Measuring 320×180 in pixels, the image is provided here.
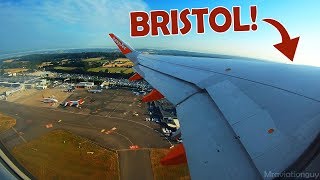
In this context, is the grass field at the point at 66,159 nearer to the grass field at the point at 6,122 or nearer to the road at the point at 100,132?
the road at the point at 100,132

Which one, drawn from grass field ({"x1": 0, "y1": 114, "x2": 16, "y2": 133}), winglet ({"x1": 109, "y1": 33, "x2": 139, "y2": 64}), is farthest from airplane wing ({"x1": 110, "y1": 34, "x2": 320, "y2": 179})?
grass field ({"x1": 0, "y1": 114, "x2": 16, "y2": 133})

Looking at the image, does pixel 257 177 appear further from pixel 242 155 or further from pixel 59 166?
pixel 59 166

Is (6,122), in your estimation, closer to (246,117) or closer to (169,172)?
(169,172)

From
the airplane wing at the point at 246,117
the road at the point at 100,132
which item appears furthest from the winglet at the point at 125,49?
the road at the point at 100,132

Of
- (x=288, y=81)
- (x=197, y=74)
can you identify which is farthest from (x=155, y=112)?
(x=288, y=81)

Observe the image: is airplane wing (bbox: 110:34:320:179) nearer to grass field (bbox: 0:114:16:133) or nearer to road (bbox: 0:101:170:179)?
road (bbox: 0:101:170:179)

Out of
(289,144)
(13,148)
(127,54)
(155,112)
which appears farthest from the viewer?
(155,112)

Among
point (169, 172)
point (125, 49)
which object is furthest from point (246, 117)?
point (169, 172)
